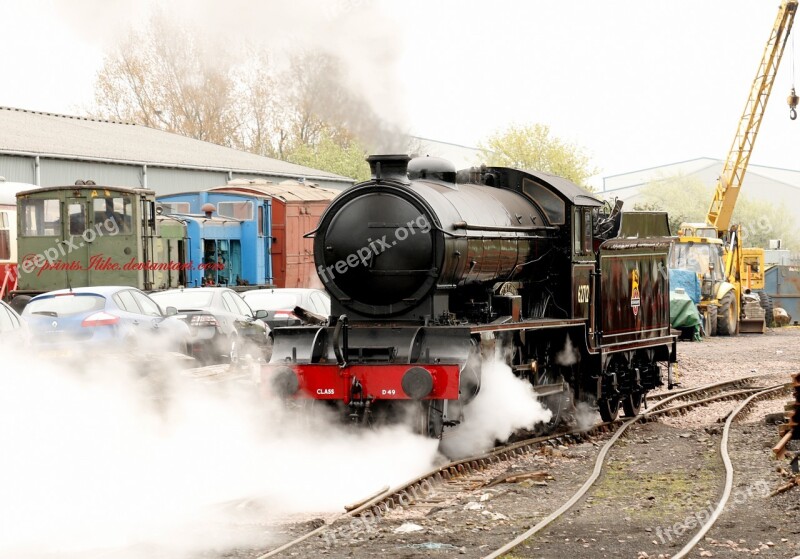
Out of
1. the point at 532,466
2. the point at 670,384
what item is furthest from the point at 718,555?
the point at 670,384

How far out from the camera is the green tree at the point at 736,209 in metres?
85.1

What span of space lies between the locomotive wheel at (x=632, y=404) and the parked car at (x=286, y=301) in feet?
17.8

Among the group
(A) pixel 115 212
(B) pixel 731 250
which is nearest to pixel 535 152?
(B) pixel 731 250

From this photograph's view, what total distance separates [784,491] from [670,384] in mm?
6782

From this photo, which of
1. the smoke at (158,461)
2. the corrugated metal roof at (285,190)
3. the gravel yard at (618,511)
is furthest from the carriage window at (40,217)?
the gravel yard at (618,511)

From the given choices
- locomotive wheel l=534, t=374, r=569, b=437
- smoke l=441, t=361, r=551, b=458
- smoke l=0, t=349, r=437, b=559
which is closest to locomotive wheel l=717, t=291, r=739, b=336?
locomotive wheel l=534, t=374, r=569, b=437

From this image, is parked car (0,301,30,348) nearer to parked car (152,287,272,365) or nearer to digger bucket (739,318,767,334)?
parked car (152,287,272,365)

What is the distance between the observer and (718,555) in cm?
779

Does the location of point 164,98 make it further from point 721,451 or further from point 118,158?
point 721,451

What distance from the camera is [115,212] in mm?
24828

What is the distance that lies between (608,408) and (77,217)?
1376 cm

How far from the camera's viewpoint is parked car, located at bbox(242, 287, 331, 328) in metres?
19.9

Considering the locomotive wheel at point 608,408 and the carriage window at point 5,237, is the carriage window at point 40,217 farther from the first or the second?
the locomotive wheel at point 608,408

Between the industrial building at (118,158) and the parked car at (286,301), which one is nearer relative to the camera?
the parked car at (286,301)
